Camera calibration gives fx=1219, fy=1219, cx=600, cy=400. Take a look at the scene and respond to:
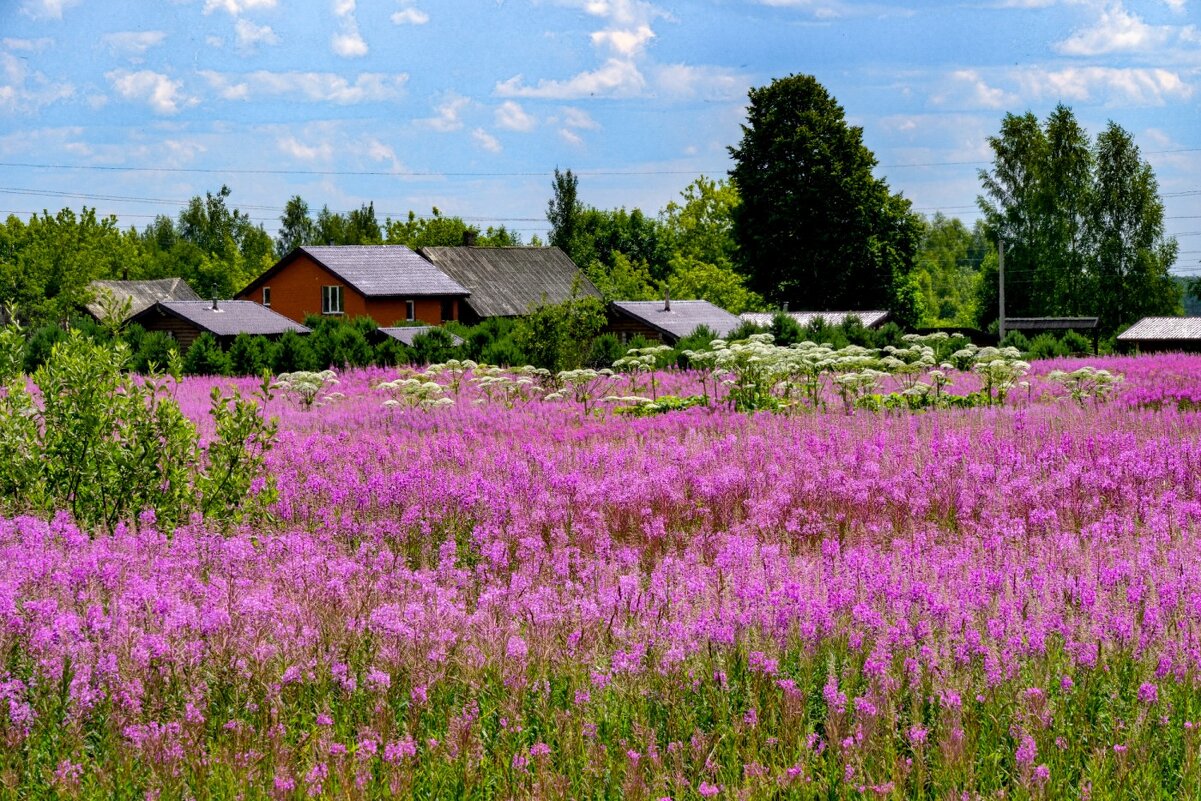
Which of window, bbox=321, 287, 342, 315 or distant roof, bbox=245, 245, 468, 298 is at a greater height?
distant roof, bbox=245, 245, 468, 298

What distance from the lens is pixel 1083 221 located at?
62.1 m

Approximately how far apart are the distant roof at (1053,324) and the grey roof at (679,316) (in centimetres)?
2000

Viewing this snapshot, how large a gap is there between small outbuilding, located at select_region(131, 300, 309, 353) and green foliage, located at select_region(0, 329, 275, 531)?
35661 mm

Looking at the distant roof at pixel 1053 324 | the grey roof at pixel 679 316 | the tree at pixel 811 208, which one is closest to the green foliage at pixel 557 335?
the grey roof at pixel 679 316

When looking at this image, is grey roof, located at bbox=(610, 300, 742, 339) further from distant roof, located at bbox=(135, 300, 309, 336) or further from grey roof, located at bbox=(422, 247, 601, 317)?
grey roof, located at bbox=(422, 247, 601, 317)

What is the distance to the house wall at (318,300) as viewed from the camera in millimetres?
57219

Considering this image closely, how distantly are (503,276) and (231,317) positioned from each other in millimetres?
19892

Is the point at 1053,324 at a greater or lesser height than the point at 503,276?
lesser

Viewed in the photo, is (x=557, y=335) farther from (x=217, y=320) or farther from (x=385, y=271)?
(x=385, y=271)

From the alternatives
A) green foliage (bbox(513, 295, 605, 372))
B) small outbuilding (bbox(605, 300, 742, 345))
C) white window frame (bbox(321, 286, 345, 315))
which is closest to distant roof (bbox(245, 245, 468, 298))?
white window frame (bbox(321, 286, 345, 315))

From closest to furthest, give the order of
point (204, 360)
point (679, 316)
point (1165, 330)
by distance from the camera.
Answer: point (204, 360) < point (679, 316) < point (1165, 330)

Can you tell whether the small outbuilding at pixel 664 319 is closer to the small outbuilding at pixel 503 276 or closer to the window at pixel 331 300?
the small outbuilding at pixel 503 276

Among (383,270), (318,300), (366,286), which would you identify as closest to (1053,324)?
(383,270)

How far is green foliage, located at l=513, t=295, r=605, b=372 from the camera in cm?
2198
